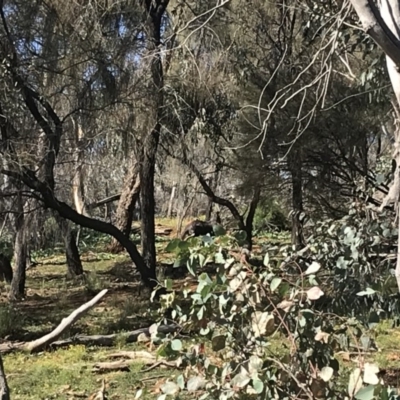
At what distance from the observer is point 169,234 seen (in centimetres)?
2170

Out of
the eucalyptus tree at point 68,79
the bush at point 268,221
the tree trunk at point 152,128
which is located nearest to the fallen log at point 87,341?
the eucalyptus tree at point 68,79

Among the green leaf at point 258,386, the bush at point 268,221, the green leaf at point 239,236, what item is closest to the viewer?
the green leaf at point 258,386

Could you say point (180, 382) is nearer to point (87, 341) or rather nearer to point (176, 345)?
point (176, 345)

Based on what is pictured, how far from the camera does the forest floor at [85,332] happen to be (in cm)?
541

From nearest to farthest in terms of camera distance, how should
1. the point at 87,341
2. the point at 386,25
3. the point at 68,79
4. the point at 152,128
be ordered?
the point at 386,25 → the point at 87,341 → the point at 68,79 → the point at 152,128

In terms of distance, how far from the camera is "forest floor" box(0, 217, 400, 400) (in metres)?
5.41

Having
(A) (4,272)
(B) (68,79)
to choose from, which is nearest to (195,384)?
(B) (68,79)

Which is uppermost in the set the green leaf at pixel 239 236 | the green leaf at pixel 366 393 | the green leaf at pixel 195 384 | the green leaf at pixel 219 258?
the green leaf at pixel 239 236

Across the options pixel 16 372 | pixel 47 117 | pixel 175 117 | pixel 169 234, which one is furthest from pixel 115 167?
pixel 169 234

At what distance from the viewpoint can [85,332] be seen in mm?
7957

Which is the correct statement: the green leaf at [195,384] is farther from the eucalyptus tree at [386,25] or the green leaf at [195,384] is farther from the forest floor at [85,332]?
the eucalyptus tree at [386,25]

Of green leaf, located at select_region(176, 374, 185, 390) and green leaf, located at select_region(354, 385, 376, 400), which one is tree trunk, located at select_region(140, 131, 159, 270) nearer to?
green leaf, located at select_region(176, 374, 185, 390)

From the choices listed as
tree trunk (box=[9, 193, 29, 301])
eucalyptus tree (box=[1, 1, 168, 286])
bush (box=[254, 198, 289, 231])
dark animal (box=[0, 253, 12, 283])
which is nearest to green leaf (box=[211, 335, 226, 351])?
eucalyptus tree (box=[1, 1, 168, 286])

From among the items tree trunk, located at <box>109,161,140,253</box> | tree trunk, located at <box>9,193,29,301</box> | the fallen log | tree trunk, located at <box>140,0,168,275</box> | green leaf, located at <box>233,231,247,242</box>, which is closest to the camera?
green leaf, located at <box>233,231,247,242</box>
